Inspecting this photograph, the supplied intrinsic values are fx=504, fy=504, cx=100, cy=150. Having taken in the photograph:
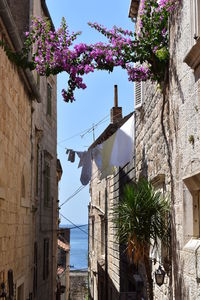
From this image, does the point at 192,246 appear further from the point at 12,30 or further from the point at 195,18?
the point at 12,30

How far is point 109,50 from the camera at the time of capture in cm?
751

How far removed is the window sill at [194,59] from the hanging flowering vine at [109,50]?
1615 mm

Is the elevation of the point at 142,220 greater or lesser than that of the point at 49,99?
lesser

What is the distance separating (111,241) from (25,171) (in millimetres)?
5897

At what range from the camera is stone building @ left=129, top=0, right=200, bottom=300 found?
5668 millimetres

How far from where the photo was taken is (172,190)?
6.89m

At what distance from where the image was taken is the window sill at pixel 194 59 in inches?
213

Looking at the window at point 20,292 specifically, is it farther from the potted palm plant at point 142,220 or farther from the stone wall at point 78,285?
the stone wall at point 78,285

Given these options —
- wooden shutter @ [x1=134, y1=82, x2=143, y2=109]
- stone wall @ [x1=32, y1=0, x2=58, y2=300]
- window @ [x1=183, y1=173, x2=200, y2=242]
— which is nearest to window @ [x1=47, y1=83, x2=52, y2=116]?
stone wall @ [x1=32, y1=0, x2=58, y2=300]

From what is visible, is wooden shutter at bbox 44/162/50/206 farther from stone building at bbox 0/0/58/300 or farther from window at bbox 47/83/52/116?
window at bbox 47/83/52/116

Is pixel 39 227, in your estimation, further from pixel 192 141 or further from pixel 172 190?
pixel 192 141

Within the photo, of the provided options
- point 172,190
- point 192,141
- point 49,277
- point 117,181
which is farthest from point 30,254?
point 192,141

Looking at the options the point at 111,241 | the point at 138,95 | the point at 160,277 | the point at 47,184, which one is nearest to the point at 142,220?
the point at 160,277

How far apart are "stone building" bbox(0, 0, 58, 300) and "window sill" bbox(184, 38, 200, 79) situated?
3.42 metres
